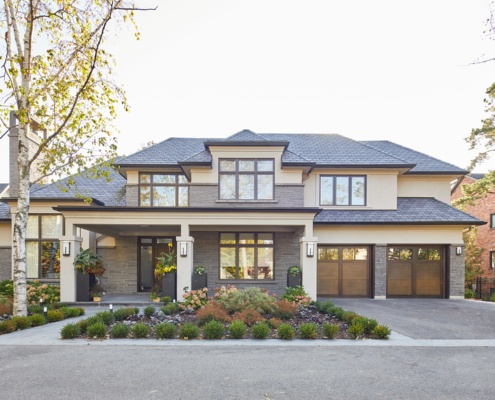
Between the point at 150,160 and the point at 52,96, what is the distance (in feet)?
18.0

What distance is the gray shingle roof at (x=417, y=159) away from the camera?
1650cm

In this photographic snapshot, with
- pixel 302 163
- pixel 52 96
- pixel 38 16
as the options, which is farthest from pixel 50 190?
pixel 302 163

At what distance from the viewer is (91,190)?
54.2ft

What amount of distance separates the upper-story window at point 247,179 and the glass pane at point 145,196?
11.3 feet

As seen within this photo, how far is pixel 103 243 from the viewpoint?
15.5 m

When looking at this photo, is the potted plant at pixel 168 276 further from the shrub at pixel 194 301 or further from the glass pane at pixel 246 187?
the glass pane at pixel 246 187

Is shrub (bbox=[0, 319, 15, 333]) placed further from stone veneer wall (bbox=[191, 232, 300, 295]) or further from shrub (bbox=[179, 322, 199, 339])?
stone veneer wall (bbox=[191, 232, 300, 295])

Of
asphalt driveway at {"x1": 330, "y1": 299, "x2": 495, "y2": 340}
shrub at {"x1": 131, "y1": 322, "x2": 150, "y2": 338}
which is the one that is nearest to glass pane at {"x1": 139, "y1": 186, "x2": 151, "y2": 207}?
shrub at {"x1": 131, "y1": 322, "x2": 150, "y2": 338}

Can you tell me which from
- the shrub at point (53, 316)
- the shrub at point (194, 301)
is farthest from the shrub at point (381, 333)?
the shrub at point (53, 316)

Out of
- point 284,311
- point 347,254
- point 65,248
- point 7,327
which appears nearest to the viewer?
point 7,327

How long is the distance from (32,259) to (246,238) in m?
9.81

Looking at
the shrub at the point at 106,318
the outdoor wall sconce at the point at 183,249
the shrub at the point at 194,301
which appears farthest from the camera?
the outdoor wall sconce at the point at 183,249

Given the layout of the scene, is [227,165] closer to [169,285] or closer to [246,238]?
[246,238]

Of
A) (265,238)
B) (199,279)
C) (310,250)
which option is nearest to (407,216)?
(310,250)
